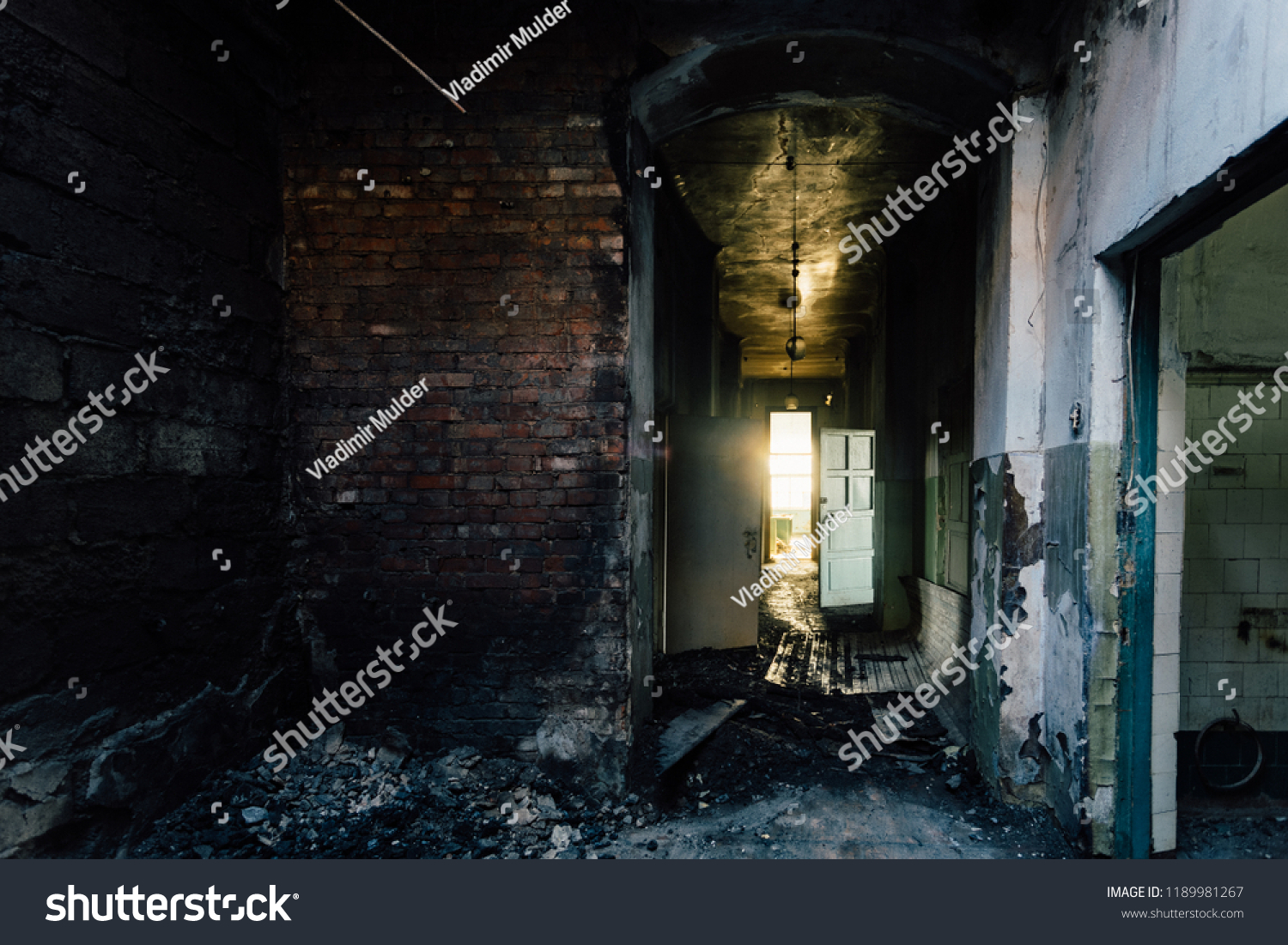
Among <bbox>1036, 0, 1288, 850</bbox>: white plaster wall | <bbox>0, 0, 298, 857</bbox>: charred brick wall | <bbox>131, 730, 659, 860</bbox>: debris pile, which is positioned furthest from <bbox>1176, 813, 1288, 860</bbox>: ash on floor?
<bbox>0, 0, 298, 857</bbox>: charred brick wall

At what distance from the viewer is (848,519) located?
7.17 m

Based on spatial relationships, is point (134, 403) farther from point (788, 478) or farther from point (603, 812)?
point (788, 478)

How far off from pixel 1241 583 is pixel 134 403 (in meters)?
4.79

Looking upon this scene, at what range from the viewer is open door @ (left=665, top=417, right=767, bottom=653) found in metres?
5.70

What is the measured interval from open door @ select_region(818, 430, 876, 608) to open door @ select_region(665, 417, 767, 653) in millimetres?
1471

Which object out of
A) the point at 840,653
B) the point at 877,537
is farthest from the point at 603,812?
the point at 877,537

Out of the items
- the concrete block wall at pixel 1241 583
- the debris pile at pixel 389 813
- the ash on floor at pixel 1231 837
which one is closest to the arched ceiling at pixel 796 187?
the concrete block wall at pixel 1241 583

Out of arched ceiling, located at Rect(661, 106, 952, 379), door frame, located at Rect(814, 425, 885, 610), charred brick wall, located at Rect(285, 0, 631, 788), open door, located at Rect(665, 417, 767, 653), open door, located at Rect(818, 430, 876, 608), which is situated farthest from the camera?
open door, located at Rect(818, 430, 876, 608)

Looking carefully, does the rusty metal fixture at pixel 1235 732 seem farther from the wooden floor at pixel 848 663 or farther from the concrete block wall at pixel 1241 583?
the wooden floor at pixel 848 663

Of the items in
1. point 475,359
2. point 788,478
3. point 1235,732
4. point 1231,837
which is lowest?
point 1231,837

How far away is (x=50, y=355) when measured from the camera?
2037 mm

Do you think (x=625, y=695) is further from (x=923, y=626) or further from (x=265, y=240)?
(x=923, y=626)

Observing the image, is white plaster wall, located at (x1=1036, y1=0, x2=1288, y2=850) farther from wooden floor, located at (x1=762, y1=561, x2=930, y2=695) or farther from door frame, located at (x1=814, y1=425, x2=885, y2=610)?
door frame, located at (x1=814, y1=425, x2=885, y2=610)

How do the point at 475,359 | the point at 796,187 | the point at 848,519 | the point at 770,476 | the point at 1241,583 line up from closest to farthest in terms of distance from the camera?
the point at 475,359 < the point at 1241,583 < the point at 796,187 < the point at 848,519 < the point at 770,476
